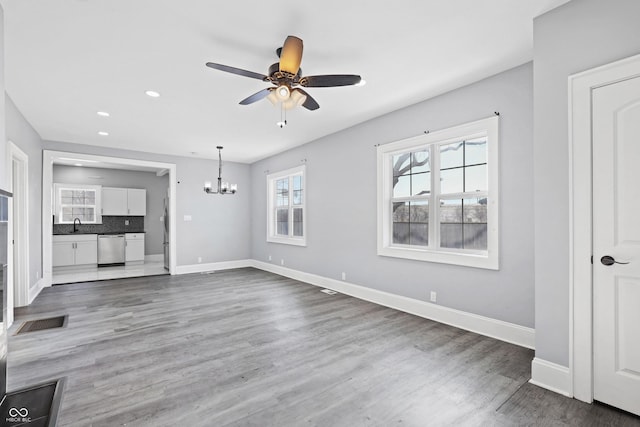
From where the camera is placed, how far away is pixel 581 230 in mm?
2072

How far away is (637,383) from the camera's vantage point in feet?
6.16

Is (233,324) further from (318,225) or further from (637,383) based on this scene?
(637,383)

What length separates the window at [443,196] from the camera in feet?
10.6

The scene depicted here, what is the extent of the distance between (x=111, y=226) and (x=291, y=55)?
905 centimetres

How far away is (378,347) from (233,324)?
174cm

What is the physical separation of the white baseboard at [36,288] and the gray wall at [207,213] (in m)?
2.31

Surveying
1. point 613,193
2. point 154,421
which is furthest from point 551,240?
point 154,421

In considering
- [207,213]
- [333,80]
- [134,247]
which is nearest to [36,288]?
[207,213]

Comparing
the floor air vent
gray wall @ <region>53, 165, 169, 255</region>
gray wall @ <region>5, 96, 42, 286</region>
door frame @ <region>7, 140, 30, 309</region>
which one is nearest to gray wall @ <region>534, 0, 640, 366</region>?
the floor air vent

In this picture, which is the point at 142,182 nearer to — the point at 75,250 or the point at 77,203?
the point at 77,203

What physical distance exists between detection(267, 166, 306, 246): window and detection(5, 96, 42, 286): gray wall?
415cm

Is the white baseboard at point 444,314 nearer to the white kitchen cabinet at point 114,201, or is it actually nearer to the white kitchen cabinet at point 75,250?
the white kitchen cabinet at point 75,250

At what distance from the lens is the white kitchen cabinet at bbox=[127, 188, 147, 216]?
880 centimetres

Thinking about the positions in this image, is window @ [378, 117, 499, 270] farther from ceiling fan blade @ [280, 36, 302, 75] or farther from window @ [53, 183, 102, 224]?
window @ [53, 183, 102, 224]
